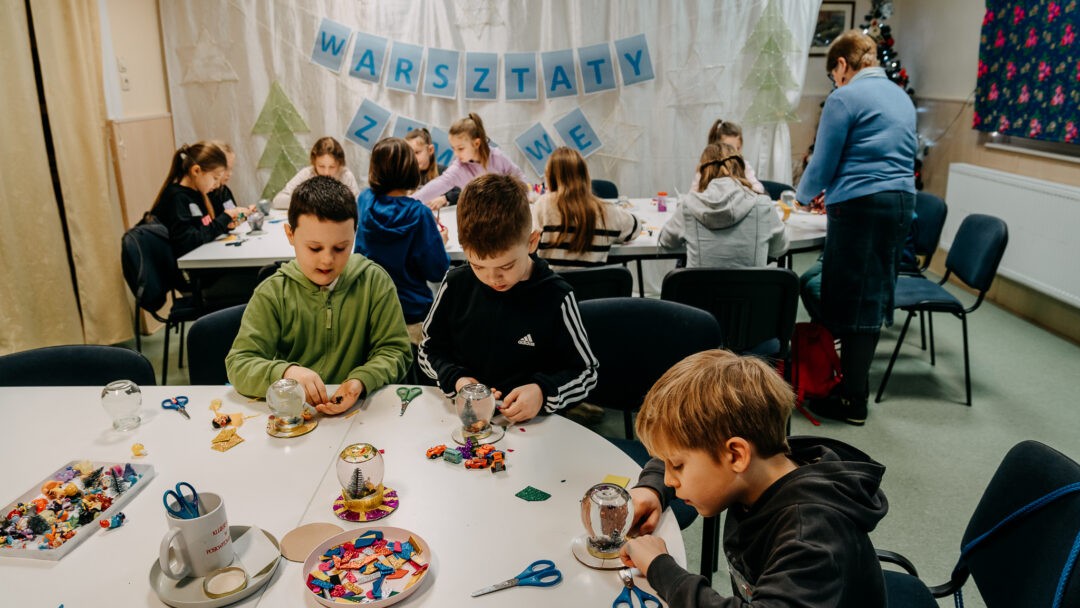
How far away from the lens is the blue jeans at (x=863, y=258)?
120 inches

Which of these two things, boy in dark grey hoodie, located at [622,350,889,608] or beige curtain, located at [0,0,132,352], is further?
beige curtain, located at [0,0,132,352]

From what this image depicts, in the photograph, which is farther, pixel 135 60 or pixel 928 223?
pixel 135 60

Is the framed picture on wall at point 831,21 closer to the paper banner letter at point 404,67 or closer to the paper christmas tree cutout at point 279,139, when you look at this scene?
the paper banner letter at point 404,67

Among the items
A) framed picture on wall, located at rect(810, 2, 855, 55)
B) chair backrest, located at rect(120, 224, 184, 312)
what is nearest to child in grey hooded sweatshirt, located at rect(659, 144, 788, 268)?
chair backrest, located at rect(120, 224, 184, 312)

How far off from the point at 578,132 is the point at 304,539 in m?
4.56

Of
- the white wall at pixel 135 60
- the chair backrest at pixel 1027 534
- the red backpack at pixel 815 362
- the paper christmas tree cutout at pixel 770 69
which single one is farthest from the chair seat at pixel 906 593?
the white wall at pixel 135 60

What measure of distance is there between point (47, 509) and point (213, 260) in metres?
2.09

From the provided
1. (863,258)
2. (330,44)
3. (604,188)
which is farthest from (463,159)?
(863,258)

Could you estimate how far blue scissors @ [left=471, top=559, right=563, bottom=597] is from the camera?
1.12 metres

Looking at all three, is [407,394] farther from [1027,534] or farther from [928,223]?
[928,223]

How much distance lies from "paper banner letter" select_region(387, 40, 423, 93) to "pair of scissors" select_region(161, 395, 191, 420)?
400 centimetres

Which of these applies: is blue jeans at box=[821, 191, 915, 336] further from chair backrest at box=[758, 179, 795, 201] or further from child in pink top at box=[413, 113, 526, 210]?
child in pink top at box=[413, 113, 526, 210]

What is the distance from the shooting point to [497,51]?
534 centimetres

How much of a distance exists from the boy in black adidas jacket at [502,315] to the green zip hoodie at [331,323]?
6.1 inches
